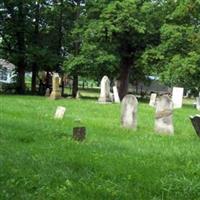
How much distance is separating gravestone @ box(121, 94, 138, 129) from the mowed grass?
1.26 m

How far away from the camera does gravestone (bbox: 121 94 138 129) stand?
696 inches

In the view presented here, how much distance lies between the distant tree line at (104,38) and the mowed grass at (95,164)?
24.9 m

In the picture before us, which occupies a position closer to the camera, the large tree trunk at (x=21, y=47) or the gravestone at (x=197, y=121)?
the gravestone at (x=197, y=121)

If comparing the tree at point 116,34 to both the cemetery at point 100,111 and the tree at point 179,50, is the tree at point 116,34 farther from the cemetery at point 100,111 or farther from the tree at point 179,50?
the tree at point 179,50

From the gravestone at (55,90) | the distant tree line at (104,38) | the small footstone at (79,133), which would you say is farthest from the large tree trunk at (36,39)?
the small footstone at (79,133)

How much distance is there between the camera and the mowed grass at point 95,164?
800 centimetres

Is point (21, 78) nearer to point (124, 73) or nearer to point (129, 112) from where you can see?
point (124, 73)

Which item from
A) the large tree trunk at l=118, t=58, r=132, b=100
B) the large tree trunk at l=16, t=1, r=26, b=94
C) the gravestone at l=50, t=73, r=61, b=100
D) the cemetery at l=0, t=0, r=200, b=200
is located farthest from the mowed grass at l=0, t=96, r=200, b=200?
the large tree trunk at l=118, t=58, r=132, b=100

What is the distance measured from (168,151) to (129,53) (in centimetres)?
3232

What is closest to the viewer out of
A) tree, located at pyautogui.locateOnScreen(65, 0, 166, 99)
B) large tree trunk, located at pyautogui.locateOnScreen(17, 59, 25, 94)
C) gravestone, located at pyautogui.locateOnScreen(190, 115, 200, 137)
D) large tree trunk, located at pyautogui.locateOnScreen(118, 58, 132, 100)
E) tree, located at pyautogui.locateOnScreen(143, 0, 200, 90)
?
gravestone, located at pyautogui.locateOnScreen(190, 115, 200, 137)

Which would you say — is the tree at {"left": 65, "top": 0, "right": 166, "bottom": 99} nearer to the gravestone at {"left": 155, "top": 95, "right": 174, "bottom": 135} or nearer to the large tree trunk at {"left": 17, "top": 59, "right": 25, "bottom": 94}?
the large tree trunk at {"left": 17, "top": 59, "right": 25, "bottom": 94}

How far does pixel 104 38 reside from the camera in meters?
43.0

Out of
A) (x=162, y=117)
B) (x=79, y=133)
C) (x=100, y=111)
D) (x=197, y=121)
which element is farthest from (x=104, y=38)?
(x=79, y=133)

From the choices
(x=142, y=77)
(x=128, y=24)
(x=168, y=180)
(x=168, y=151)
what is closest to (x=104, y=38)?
(x=128, y=24)
